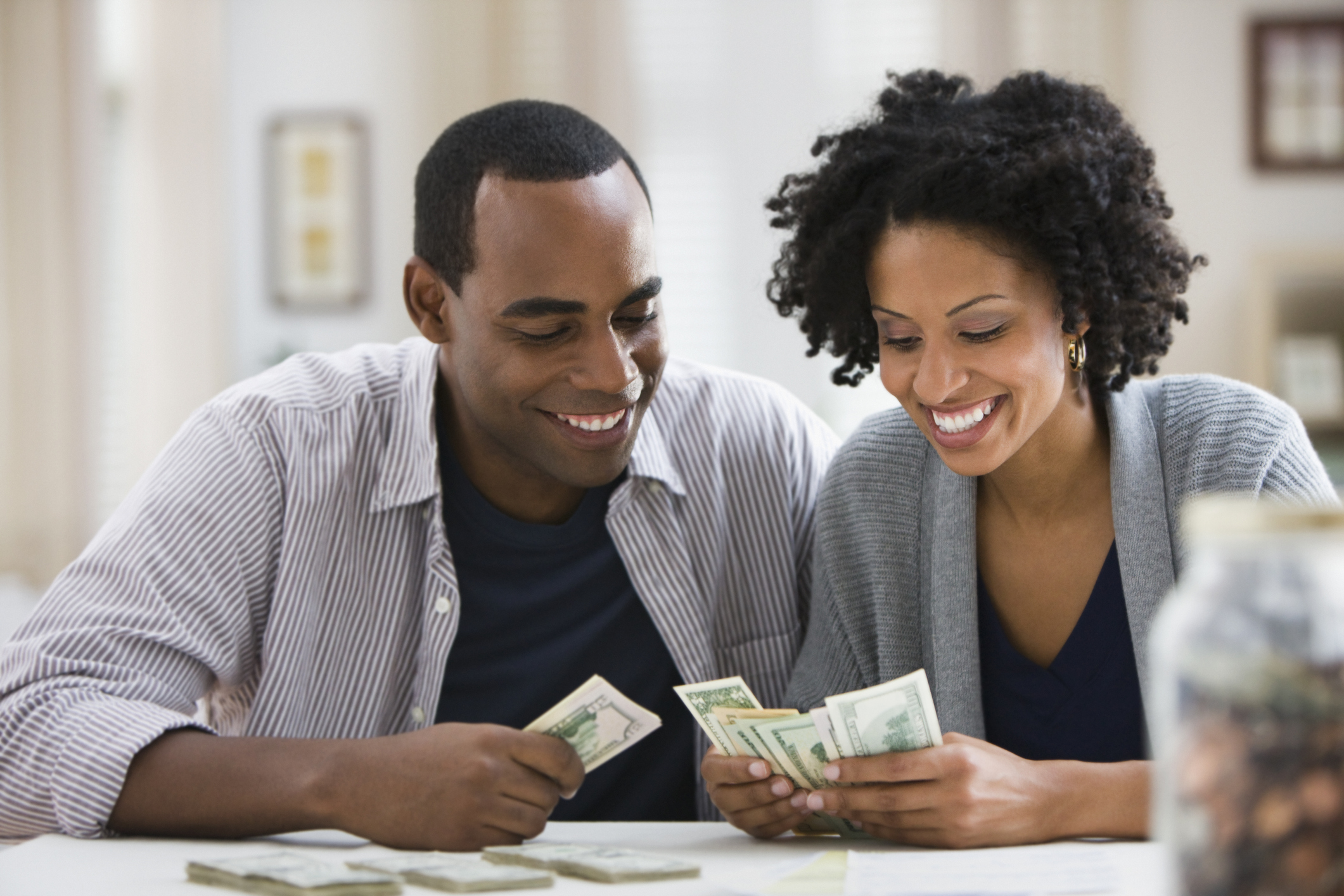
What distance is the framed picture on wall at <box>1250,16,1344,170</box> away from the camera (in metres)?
4.54

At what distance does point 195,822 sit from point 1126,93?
168 inches

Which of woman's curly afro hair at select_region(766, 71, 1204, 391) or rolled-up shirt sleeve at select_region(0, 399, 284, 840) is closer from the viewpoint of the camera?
rolled-up shirt sleeve at select_region(0, 399, 284, 840)

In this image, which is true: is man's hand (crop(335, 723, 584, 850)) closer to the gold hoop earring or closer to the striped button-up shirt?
the striped button-up shirt

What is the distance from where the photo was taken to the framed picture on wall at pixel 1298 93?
4.54 m

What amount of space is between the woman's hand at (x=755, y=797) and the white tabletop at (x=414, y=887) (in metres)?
0.02

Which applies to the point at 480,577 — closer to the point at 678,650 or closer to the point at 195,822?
the point at 678,650

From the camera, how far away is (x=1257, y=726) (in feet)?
2.15

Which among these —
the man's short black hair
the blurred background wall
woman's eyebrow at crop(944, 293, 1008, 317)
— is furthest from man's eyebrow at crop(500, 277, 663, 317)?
the blurred background wall

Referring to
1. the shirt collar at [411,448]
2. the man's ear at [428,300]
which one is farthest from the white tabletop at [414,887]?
the man's ear at [428,300]

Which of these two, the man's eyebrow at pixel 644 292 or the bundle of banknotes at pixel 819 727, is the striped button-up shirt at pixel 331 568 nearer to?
the man's eyebrow at pixel 644 292

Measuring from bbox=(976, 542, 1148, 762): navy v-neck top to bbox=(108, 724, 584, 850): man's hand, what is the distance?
24.4 inches

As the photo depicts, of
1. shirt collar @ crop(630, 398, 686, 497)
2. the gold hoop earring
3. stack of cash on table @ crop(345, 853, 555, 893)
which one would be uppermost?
the gold hoop earring

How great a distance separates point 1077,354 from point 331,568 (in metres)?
1.08

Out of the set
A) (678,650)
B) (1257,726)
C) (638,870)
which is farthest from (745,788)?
(1257,726)
